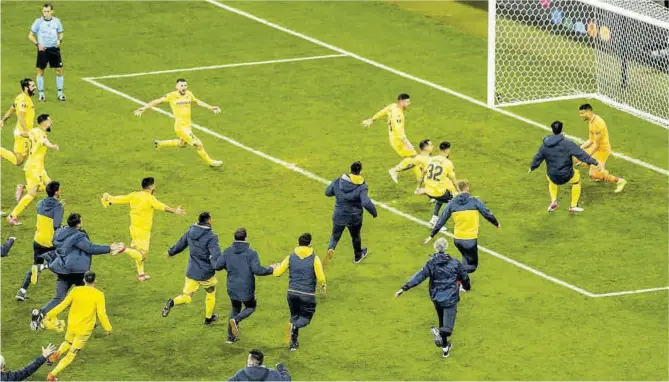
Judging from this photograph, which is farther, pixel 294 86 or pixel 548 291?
pixel 294 86

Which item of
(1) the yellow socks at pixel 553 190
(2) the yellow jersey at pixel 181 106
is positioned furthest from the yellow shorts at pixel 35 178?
(1) the yellow socks at pixel 553 190

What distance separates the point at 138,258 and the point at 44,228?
165 cm

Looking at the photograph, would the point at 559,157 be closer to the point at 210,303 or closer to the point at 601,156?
the point at 601,156

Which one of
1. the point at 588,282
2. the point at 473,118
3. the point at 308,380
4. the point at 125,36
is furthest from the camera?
the point at 125,36

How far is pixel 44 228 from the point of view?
26.5 metres

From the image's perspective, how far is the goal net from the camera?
34531 millimetres

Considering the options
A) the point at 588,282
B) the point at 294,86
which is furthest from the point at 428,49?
the point at 588,282

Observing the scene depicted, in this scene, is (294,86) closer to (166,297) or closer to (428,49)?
(428,49)

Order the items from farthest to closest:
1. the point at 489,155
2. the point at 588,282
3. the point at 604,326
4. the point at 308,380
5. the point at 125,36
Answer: the point at 125,36 < the point at 489,155 < the point at 588,282 < the point at 604,326 < the point at 308,380

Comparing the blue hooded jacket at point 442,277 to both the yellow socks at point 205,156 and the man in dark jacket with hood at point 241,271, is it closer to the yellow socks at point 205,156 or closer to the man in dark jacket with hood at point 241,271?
the man in dark jacket with hood at point 241,271

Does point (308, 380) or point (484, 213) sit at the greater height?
point (484, 213)

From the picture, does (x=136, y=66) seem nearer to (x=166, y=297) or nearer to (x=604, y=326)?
(x=166, y=297)

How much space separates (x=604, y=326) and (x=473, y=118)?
10.9 meters

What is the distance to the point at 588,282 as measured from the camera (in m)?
27.6
